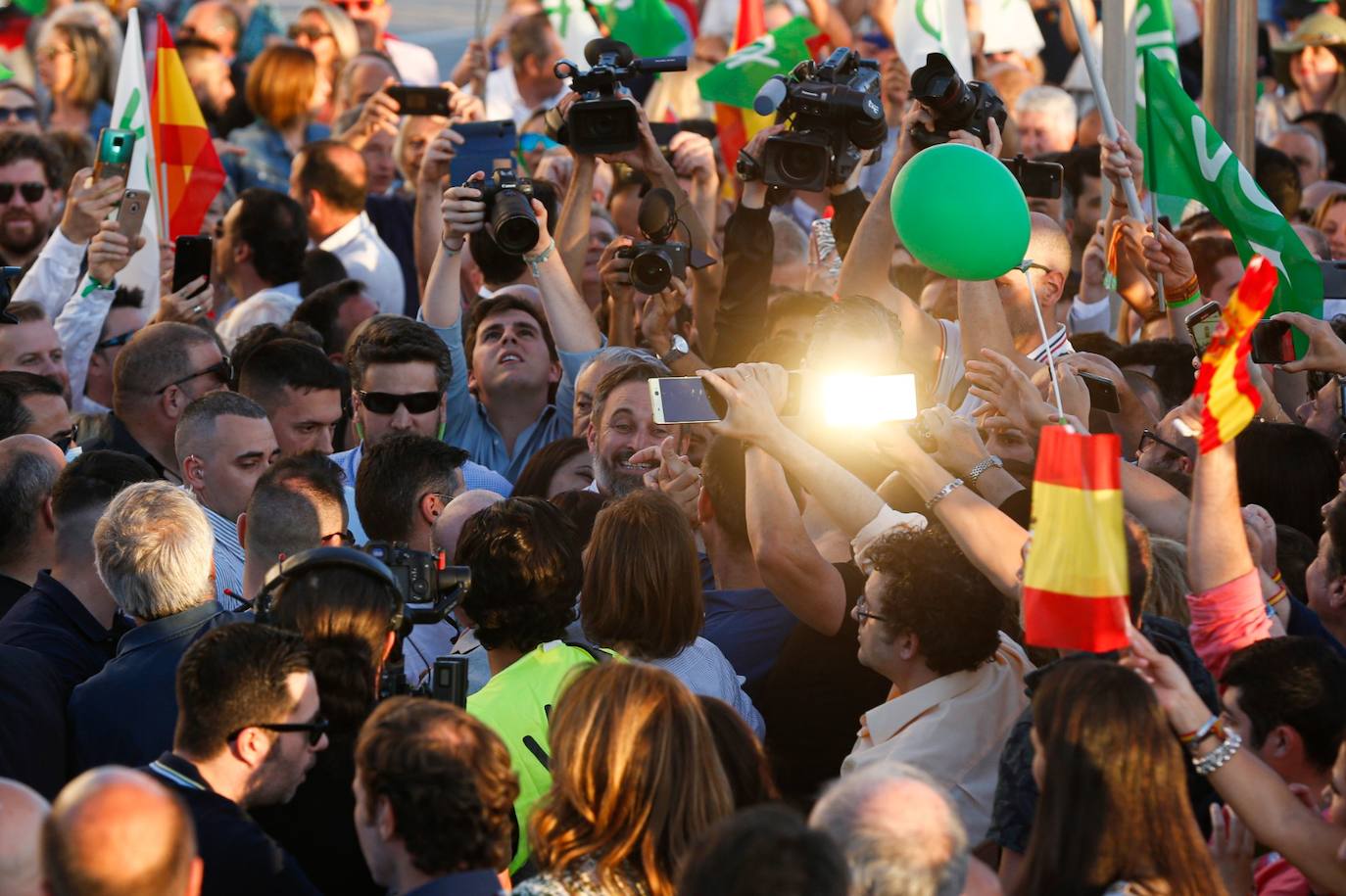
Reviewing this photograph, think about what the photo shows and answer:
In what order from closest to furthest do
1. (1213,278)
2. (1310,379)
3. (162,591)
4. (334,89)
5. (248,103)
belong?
(162,591) < (1310,379) < (1213,278) < (248,103) < (334,89)

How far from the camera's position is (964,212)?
4.73 metres

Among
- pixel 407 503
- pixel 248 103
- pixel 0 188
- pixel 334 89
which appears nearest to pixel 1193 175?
pixel 407 503

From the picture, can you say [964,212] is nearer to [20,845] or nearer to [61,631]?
[61,631]

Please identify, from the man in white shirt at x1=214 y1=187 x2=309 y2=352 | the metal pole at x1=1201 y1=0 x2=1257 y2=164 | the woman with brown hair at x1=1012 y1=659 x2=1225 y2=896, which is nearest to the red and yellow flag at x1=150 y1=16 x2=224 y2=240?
the man in white shirt at x1=214 y1=187 x2=309 y2=352

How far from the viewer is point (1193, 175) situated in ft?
22.0

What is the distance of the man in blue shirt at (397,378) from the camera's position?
667cm

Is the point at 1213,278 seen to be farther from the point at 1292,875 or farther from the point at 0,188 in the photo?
the point at 0,188

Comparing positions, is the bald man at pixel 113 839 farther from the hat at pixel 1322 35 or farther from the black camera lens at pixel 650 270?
the hat at pixel 1322 35

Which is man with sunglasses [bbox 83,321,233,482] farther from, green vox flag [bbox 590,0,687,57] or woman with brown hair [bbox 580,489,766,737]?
green vox flag [bbox 590,0,687,57]

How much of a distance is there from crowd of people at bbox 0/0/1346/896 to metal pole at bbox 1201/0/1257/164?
61cm

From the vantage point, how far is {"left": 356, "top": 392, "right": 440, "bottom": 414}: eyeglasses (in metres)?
6.70

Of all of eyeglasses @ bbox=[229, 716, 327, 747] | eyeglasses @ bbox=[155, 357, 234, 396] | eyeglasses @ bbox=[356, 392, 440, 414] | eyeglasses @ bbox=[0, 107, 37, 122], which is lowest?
eyeglasses @ bbox=[356, 392, 440, 414]

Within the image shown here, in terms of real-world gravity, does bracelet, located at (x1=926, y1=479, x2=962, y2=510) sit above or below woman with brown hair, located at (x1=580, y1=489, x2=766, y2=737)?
above

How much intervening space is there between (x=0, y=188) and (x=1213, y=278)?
5.76m
